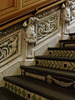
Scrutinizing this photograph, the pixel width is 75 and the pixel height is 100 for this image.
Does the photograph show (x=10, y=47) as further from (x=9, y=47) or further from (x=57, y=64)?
(x=57, y=64)

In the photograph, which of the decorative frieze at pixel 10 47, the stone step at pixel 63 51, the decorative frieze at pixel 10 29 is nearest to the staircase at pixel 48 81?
the stone step at pixel 63 51

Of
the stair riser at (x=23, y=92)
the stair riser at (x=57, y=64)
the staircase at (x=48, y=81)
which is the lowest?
the stair riser at (x=23, y=92)

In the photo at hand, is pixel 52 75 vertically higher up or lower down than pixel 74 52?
lower down

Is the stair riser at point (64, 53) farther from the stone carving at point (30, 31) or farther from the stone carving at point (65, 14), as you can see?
the stone carving at point (65, 14)

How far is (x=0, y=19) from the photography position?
2053 millimetres

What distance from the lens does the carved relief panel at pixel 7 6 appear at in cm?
211

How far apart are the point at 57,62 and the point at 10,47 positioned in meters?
0.78

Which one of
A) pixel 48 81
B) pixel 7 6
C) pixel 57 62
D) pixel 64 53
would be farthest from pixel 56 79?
pixel 7 6

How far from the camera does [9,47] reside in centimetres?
234

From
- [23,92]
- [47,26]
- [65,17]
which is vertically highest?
[65,17]

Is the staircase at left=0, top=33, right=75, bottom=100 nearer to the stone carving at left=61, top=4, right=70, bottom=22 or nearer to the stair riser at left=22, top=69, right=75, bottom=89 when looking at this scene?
the stair riser at left=22, top=69, right=75, bottom=89

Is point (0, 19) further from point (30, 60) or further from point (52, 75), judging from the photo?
point (52, 75)

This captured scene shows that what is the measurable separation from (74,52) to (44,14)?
90cm

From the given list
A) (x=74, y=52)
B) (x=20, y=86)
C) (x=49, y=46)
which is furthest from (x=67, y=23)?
(x=20, y=86)
